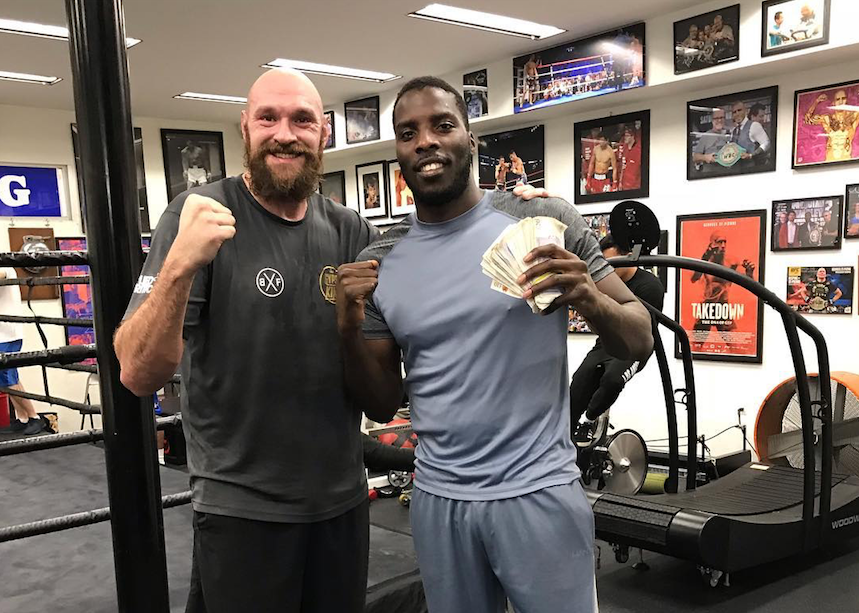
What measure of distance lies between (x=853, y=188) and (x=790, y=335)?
1.97 m

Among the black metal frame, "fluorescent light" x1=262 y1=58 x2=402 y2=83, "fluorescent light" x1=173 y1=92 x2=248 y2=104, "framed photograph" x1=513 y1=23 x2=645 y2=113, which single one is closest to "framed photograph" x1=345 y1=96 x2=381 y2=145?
"fluorescent light" x1=262 y1=58 x2=402 y2=83

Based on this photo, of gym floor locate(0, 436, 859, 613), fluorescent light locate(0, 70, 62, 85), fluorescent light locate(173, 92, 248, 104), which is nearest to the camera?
gym floor locate(0, 436, 859, 613)

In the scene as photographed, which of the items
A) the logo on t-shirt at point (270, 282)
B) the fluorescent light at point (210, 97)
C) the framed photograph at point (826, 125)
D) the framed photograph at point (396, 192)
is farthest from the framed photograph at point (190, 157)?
the logo on t-shirt at point (270, 282)

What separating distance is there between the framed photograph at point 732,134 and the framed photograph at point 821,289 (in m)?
0.80

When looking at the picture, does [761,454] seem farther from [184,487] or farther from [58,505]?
[58,505]

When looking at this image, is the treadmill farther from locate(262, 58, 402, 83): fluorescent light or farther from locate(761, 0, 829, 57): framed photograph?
locate(262, 58, 402, 83): fluorescent light

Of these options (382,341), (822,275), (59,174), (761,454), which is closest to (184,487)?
(382,341)

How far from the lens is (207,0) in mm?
4523

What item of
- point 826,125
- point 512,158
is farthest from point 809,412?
point 512,158

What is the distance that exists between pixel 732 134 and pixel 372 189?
412cm

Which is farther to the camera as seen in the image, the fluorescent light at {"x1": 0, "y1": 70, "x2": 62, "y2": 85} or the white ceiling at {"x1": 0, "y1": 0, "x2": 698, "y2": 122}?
the fluorescent light at {"x1": 0, "y1": 70, "x2": 62, "y2": 85}

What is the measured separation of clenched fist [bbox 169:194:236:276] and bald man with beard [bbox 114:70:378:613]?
0.64 ft

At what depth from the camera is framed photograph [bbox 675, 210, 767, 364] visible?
5.02 m

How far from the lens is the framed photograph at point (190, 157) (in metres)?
8.29
